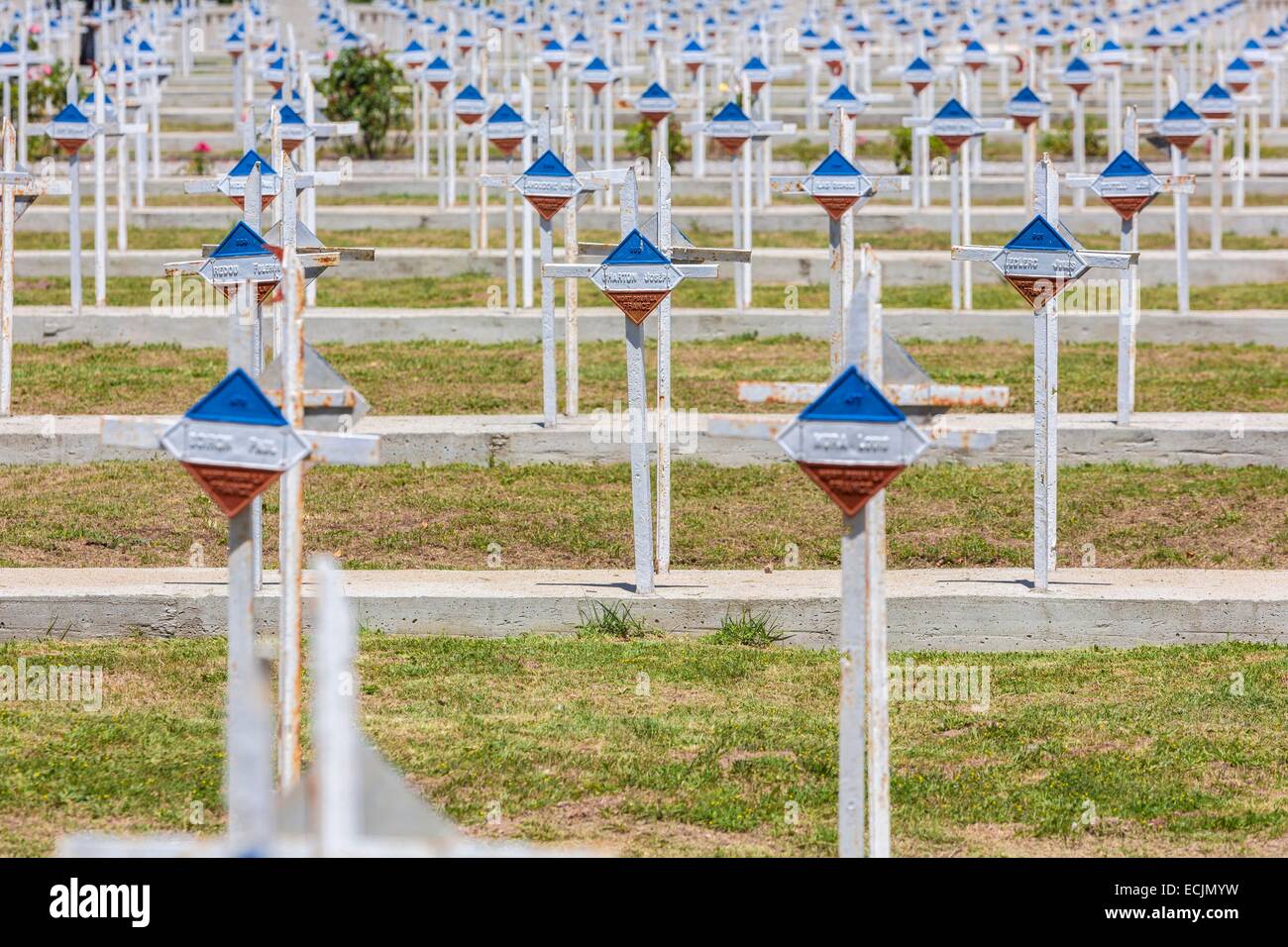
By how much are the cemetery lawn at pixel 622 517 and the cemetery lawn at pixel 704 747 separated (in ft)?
4.95

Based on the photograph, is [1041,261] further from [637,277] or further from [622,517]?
[622,517]

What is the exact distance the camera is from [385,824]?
4480 mm

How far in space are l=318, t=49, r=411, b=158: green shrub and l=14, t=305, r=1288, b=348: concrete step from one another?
10355 mm

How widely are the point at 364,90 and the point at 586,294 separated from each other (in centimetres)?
933

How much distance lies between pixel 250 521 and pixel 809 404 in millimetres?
1698

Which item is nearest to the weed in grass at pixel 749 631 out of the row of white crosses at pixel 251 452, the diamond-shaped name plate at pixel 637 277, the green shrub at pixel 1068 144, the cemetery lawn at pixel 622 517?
the cemetery lawn at pixel 622 517

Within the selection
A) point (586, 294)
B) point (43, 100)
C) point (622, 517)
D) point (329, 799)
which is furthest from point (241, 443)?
point (43, 100)

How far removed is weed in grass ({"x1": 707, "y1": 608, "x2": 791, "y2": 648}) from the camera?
10.2 metres

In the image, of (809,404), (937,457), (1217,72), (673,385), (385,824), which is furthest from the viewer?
(1217,72)

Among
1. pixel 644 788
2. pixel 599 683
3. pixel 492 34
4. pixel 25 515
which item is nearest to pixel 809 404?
pixel 644 788

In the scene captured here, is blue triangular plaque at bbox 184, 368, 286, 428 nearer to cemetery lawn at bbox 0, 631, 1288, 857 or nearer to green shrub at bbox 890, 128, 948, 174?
cemetery lawn at bbox 0, 631, 1288, 857

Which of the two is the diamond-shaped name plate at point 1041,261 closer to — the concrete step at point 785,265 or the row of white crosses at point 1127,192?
the row of white crosses at point 1127,192

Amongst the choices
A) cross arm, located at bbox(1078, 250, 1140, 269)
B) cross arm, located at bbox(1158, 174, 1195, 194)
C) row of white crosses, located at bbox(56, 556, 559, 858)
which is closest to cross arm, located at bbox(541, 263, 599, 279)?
cross arm, located at bbox(1078, 250, 1140, 269)

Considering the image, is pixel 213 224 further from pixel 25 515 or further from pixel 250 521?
pixel 250 521
